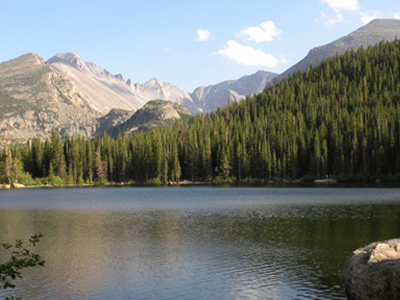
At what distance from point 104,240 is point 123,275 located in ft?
51.1

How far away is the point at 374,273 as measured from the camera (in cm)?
2102

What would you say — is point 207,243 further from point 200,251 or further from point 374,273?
point 374,273

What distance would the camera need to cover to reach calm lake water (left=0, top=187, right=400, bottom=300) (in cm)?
2627

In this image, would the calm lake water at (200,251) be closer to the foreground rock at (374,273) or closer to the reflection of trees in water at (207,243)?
the reflection of trees in water at (207,243)

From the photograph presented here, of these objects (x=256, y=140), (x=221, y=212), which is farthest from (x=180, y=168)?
(x=221, y=212)

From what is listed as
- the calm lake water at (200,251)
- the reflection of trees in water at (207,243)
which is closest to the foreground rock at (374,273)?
the calm lake water at (200,251)

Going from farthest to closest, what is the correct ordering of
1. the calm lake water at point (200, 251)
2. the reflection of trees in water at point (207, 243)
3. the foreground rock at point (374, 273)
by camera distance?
the reflection of trees in water at point (207, 243) → the calm lake water at point (200, 251) → the foreground rock at point (374, 273)

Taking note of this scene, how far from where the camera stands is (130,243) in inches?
1678

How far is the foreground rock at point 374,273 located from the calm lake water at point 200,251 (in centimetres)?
196

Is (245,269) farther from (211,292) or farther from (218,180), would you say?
(218,180)

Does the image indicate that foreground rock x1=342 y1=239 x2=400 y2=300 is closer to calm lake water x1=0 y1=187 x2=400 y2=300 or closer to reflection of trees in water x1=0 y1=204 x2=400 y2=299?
calm lake water x1=0 y1=187 x2=400 y2=300

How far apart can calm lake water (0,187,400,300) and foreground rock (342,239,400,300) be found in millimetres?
1959

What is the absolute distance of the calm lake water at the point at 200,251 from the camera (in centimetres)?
2627

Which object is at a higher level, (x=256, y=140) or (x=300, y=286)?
(x=256, y=140)
